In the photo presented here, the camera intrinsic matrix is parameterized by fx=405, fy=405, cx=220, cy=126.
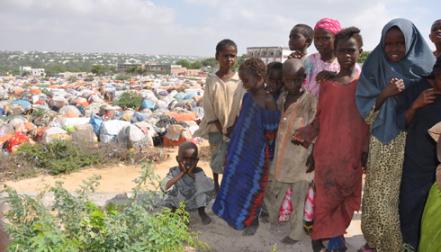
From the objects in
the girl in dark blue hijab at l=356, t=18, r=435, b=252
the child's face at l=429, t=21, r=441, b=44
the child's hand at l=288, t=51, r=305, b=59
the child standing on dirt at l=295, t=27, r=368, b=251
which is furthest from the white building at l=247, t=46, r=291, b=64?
the child's face at l=429, t=21, r=441, b=44

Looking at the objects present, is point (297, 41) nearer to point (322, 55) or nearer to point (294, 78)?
point (322, 55)

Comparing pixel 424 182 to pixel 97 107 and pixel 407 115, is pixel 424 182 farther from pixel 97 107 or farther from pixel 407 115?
pixel 97 107

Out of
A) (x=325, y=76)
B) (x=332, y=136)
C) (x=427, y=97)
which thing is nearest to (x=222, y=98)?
(x=325, y=76)

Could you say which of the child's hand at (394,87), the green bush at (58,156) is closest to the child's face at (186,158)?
the child's hand at (394,87)

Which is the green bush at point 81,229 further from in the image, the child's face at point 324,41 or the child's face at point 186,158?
the child's face at point 324,41

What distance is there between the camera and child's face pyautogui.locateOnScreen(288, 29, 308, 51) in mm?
3564

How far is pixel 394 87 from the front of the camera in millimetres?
2412

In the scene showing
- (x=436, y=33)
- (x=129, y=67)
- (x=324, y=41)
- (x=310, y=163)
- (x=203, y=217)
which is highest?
(x=436, y=33)

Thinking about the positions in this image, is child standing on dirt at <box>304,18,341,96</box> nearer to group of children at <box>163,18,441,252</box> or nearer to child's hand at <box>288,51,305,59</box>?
group of children at <box>163,18,441,252</box>

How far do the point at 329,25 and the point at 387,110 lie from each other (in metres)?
0.96

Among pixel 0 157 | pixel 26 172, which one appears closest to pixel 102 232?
pixel 26 172

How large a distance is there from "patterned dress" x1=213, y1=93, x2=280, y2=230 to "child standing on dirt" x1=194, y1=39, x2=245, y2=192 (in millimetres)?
343

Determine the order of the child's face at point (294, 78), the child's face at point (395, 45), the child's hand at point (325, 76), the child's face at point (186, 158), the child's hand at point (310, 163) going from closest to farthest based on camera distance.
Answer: the child's face at point (395, 45) → the child's hand at point (325, 76) → the child's face at point (294, 78) → the child's hand at point (310, 163) → the child's face at point (186, 158)

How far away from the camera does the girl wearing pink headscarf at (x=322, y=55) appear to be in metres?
3.18
